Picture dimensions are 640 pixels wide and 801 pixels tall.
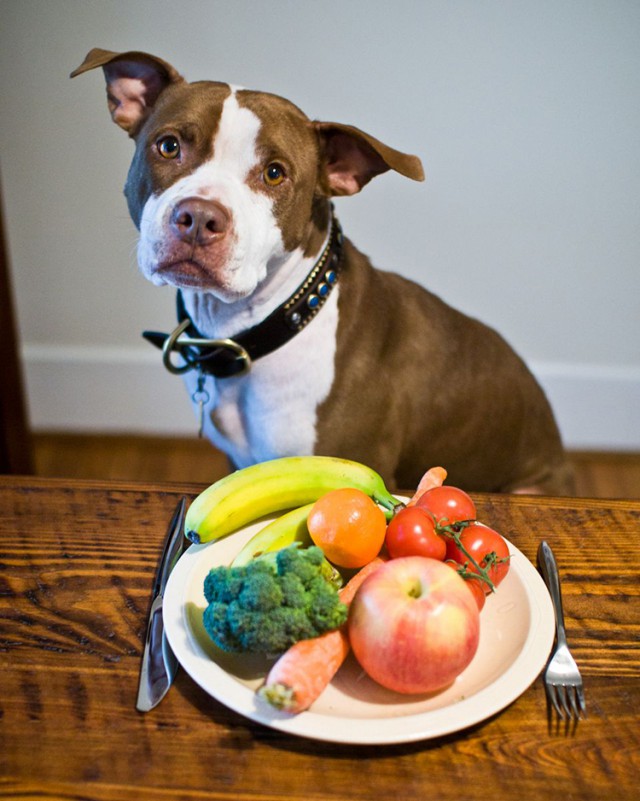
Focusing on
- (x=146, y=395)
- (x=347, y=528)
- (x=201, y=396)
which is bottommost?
(x=146, y=395)

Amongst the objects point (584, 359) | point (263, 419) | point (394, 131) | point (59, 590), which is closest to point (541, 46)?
point (394, 131)

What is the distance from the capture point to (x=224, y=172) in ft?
4.10

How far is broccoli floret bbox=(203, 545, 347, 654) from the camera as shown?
0.79 meters

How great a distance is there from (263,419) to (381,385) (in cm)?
23

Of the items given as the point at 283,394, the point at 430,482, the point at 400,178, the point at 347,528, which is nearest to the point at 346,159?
the point at 283,394

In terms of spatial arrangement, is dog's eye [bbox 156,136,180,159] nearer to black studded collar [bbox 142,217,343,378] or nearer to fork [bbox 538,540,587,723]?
black studded collar [bbox 142,217,343,378]

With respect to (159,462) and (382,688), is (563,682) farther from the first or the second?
(159,462)

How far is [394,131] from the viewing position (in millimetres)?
2379

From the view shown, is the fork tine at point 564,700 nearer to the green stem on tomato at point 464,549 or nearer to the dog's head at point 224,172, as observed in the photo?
the green stem on tomato at point 464,549

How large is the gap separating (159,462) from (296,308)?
4.87ft

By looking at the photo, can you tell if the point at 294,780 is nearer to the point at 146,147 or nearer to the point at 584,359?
the point at 146,147

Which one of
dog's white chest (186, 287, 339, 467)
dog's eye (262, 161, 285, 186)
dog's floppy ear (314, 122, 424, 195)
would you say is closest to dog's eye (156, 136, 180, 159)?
dog's eye (262, 161, 285, 186)

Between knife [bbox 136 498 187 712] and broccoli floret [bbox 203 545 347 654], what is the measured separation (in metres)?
0.07

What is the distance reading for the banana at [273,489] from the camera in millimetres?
998
